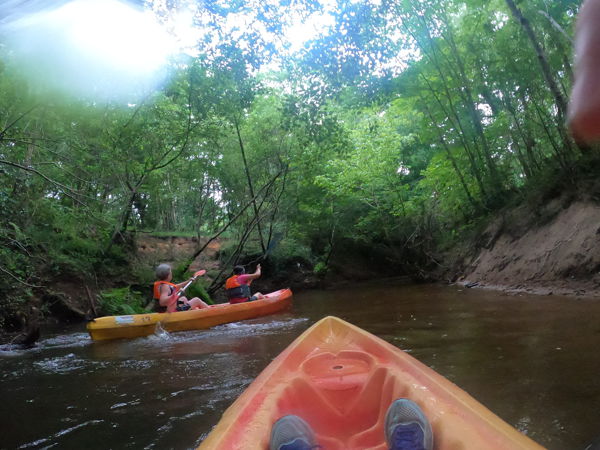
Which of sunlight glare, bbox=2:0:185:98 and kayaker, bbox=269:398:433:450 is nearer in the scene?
kayaker, bbox=269:398:433:450

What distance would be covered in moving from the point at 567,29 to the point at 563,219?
3.24 metres

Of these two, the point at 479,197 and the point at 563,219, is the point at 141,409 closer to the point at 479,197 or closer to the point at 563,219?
the point at 563,219

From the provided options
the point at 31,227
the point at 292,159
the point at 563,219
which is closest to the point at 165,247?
the point at 292,159

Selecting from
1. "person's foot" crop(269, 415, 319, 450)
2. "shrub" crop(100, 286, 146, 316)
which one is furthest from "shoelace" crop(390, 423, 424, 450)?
"shrub" crop(100, 286, 146, 316)

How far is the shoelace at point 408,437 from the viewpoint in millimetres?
1642

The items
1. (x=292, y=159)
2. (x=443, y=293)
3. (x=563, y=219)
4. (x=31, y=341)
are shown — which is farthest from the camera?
(x=292, y=159)

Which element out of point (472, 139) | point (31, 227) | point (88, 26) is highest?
point (88, 26)

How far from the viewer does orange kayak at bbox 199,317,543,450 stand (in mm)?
1653

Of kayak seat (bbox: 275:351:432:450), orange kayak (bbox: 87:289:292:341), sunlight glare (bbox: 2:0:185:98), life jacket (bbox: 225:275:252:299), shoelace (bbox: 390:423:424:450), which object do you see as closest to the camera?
shoelace (bbox: 390:423:424:450)

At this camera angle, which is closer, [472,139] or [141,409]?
[141,409]

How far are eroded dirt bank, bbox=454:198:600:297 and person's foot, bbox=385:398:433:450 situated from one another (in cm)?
517

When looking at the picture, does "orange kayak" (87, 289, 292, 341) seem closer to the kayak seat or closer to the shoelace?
the kayak seat

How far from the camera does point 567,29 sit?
6.80m

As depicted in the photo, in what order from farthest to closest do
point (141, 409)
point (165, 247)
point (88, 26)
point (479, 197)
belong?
point (165, 247), point (479, 197), point (88, 26), point (141, 409)
